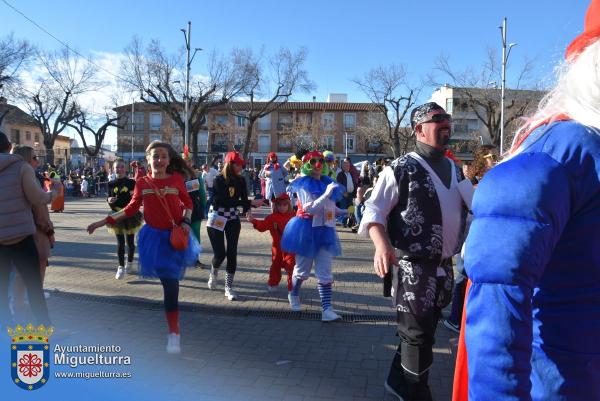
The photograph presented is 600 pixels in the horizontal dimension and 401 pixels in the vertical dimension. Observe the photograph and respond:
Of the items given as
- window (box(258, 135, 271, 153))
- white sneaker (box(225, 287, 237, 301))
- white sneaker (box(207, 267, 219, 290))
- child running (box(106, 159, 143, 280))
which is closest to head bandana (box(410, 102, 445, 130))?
white sneaker (box(225, 287, 237, 301))

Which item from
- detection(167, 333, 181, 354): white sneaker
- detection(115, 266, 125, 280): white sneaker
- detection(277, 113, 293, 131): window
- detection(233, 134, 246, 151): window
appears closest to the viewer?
detection(167, 333, 181, 354): white sneaker

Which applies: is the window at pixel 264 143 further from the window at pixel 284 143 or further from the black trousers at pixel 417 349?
the black trousers at pixel 417 349

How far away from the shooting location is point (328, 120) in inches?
2699

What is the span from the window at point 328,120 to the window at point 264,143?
876 centimetres

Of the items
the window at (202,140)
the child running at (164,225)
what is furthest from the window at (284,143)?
the child running at (164,225)

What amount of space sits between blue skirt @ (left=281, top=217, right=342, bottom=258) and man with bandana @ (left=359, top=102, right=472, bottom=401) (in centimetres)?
214

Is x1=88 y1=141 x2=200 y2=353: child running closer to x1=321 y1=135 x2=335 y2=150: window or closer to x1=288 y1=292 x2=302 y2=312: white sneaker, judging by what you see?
x1=288 y1=292 x2=302 y2=312: white sneaker

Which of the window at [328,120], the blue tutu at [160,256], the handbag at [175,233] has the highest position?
the window at [328,120]

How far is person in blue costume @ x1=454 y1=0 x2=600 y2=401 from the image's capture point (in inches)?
42.8

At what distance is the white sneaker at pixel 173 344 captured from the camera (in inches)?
174

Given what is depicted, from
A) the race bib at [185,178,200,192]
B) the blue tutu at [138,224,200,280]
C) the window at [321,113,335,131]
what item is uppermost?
the window at [321,113,335,131]

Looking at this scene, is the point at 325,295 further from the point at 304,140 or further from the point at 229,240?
the point at 304,140

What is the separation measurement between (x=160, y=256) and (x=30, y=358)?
131cm

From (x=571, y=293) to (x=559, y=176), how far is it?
0.98 ft
